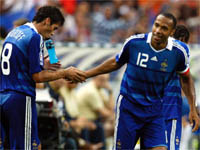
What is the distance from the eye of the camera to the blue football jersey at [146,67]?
8.06 meters

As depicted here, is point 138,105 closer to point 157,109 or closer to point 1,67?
point 157,109

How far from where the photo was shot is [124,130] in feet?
26.8

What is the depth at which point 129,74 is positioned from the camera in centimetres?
815

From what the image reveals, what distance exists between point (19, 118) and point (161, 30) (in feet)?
7.41

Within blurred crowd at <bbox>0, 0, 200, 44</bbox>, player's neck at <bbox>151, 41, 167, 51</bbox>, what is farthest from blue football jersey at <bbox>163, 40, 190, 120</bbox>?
blurred crowd at <bbox>0, 0, 200, 44</bbox>

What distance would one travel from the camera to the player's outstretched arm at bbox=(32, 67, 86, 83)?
7.71 meters

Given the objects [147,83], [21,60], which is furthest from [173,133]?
[21,60]

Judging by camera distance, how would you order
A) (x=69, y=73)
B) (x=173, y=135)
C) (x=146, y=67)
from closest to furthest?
(x=146, y=67)
(x=69, y=73)
(x=173, y=135)

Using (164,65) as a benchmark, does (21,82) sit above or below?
below

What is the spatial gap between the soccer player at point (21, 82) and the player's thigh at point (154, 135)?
1.48 m

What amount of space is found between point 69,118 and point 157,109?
397 cm

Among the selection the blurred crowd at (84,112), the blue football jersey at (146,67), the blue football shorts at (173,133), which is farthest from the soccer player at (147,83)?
the blurred crowd at (84,112)

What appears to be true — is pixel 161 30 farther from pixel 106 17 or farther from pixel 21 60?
pixel 106 17

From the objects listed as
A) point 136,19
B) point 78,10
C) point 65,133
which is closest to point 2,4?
point 78,10
